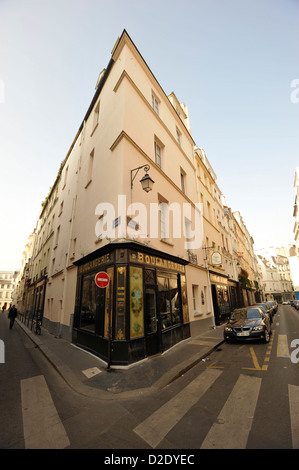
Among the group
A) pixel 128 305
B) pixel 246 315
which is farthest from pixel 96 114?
pixel 246 315

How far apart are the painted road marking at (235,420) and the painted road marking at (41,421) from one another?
2.32 metres

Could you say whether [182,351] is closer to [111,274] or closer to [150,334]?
[150,334]

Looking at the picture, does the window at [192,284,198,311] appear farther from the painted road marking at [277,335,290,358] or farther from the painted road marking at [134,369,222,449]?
the painted road marking at [134,369,222,449]

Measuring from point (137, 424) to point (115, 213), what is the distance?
6335 mm

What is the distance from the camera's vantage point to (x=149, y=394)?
4.71 m

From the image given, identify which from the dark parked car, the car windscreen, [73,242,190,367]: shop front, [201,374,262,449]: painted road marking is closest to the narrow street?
[201,374,262,449]: painted road marking

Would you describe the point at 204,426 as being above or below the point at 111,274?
below

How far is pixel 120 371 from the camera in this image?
6066 millimetres

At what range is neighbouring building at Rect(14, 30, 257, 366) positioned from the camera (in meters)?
7.20

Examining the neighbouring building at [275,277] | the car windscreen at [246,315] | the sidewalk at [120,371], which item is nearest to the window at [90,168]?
the sidewalk at [120,371]

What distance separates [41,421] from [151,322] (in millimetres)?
4713

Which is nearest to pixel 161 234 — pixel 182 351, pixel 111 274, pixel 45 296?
pixel 111 274

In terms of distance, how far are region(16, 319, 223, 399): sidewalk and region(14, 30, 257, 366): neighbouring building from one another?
1.32ft

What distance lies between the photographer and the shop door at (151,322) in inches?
291
